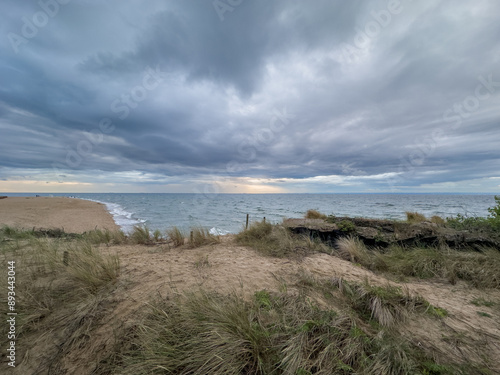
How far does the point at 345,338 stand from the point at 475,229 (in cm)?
879

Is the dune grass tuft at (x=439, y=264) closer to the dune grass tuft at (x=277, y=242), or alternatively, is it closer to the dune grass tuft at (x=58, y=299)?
the dune grass tuft at (x=277, y=242)

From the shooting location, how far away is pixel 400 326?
3424 millimetres

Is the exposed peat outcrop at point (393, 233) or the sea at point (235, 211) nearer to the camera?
the exposed peat outcrop at point (393, 233)

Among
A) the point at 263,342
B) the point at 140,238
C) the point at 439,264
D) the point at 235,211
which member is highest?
the point at 263,342

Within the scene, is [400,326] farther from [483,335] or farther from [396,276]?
[396,276]

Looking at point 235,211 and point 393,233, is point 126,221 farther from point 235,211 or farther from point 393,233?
point 393,233

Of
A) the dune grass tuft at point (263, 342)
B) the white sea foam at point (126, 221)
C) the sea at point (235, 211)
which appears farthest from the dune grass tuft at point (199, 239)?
the dune grass tuft at point (263, 342)

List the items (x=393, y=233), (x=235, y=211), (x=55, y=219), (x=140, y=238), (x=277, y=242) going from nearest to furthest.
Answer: (x=277, y=242)
(x=393, y=233)
(x=140, y=238)
(x=55, y=219)
(x=235, y=211)

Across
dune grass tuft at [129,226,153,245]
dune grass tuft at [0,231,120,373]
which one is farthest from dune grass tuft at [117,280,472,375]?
dune grass tuft at [129,226,153,245]

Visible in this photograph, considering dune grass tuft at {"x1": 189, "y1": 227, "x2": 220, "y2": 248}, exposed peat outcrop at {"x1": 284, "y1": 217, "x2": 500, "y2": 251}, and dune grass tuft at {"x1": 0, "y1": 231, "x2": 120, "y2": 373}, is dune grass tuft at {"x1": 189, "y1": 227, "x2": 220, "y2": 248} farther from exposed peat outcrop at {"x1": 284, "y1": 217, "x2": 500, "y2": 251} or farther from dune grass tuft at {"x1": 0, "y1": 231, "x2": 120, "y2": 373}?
exposed peat outcrop at {"x1": 284, "y1": 217, "x2": 500, "y2": 251}

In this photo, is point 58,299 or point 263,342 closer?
point 263,342

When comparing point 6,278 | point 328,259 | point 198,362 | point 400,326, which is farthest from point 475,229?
point 6,278

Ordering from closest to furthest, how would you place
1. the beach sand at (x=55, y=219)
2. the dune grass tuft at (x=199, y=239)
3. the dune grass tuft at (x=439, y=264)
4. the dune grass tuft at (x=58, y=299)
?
the dune grass tuft at (x=58, y=299) < the dune grass tuft at (x=439, y=264) < the dune grass tuft at (x=199, y=239) < the beach sand at (x=55, y=219)

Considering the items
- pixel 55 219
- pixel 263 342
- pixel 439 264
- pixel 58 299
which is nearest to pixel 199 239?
pixel 58 299
